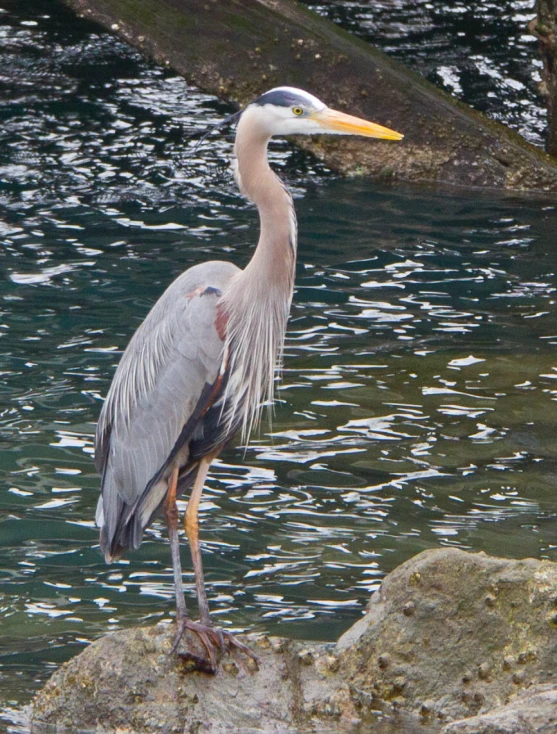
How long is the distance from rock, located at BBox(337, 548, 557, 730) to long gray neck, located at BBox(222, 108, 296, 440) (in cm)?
108

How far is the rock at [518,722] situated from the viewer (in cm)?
325

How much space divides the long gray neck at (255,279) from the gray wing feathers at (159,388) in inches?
4.4

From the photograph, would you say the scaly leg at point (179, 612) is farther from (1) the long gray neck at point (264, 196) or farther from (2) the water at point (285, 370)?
(1) the long gray neck at point (264, 196)

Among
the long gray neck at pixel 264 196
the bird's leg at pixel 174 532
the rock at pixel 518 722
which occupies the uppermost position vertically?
the long gray neck at pixel 264 196

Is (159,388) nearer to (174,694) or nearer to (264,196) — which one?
(264,196)

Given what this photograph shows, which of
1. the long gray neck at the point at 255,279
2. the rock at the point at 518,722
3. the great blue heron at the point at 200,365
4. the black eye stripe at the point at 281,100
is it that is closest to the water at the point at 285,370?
the great blue heron at the point at 200,365

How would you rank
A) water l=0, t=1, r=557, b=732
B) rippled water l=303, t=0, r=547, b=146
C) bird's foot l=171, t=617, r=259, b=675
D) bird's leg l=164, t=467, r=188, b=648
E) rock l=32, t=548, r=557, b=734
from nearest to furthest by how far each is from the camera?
rock l=32, t=548, r=557, b=734 → bird's foot l=171, t=617, r=259, b=675 → bird's leg l=164, t=467, r=188, b=648 → water l=0, t=1, r=557, b=732 → rippled water l=303, t=0, r=547, b=146

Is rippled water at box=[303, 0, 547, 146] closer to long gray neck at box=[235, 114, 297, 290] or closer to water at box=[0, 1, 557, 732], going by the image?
water at box=[0, 1, 557, 732]

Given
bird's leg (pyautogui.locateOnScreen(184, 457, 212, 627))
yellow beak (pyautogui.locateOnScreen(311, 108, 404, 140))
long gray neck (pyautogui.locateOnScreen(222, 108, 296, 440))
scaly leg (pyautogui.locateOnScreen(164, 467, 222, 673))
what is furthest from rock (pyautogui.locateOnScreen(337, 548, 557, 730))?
yellow beak (pyautogui.locateOnScreen(311, 108, 404, 140))

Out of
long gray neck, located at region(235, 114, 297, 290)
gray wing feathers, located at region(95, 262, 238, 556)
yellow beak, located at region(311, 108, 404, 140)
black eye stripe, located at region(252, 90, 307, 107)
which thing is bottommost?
gray wing feathers, located at region(95, 262, 238, 556)

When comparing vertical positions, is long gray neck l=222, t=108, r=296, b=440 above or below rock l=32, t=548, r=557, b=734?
above

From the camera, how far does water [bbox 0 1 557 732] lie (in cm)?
580

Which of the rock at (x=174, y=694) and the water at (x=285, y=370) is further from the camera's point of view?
the water at (x=285, y=370)

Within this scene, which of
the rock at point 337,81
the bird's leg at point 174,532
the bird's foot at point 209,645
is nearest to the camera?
the bird's foot at point 209,645
